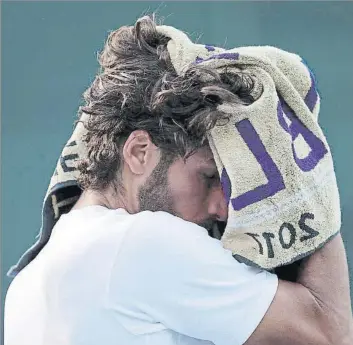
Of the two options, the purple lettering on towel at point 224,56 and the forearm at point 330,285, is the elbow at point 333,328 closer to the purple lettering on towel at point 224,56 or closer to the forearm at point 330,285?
the forearm at point 330,285

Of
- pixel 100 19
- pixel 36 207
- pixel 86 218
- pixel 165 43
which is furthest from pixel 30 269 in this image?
pixel 100 19

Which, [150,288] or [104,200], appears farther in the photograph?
[104,200]

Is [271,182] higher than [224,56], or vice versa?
[224,56]

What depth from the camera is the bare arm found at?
981mm

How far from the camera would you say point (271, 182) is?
99cm

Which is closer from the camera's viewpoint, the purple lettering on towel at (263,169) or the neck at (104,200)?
the purple lettering on towel at (263,169)

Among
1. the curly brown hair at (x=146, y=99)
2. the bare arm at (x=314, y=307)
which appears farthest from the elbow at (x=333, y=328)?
the curly brown hair at (x=146, y=99)

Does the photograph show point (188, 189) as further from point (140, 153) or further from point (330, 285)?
point (330, 285)

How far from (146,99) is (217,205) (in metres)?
0.17

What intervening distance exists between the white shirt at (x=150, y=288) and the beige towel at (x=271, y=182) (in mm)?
38

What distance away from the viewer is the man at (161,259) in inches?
38.8

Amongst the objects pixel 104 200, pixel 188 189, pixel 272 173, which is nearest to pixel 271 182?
pixel 272 173

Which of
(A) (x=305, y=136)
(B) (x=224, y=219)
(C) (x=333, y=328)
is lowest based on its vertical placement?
(C) (x=333, y=328)

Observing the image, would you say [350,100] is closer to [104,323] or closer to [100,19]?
[100,19]
